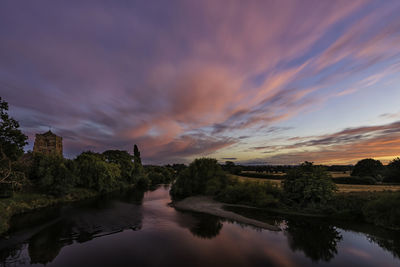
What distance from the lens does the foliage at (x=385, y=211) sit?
2392cm

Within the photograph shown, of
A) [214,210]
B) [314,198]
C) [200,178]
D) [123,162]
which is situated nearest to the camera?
[314,198]

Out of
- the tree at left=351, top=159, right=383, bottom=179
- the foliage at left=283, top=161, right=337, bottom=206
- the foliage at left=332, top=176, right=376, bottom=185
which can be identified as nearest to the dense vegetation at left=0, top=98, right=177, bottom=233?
the foliage at left=283, top=161, right=337, bottom=206

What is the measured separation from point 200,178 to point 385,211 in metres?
39.2

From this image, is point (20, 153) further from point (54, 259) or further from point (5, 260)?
point (54, 259)

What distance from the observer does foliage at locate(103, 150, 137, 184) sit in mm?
78637

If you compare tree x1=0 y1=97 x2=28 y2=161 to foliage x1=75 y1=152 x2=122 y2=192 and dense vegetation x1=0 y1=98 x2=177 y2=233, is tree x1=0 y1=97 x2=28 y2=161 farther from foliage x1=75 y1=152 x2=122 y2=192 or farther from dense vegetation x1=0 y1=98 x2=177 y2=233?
foliage x1=75 y1=152 x2=122 y2=192

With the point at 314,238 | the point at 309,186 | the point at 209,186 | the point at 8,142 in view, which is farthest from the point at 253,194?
the point at 8,142

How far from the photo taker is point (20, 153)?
25.3 metres

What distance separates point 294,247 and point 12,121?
37.4m

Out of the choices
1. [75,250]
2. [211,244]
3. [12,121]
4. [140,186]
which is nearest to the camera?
[75,250]

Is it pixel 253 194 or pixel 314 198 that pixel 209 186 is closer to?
pixel 253 194

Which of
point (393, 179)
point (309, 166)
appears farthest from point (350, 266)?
point (393, 179)

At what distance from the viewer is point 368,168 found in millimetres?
57094

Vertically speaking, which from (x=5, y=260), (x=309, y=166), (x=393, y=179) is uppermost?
(x=309, y=166)
